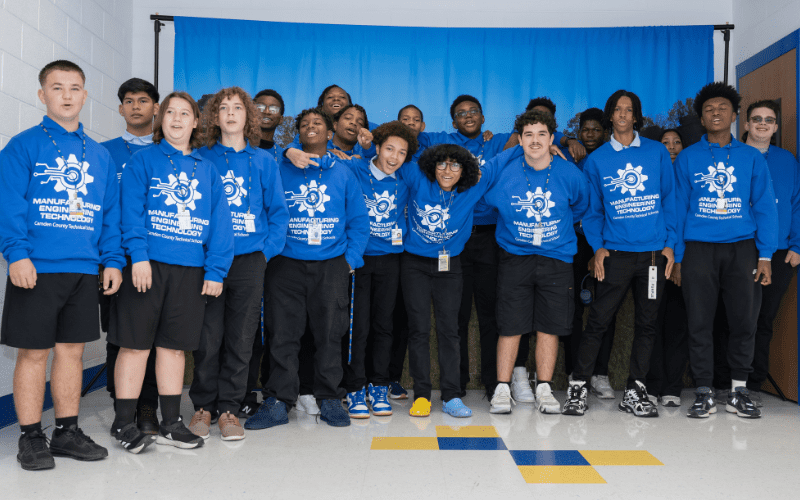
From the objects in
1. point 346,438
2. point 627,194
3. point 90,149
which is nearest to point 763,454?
point 627,194

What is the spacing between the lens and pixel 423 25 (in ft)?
15.4

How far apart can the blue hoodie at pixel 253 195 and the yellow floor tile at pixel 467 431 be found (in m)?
1.08

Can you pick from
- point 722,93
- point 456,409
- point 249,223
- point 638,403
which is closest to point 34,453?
point 249,223

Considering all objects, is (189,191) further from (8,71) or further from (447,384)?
(447,384)

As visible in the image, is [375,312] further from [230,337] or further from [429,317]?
[230,337]

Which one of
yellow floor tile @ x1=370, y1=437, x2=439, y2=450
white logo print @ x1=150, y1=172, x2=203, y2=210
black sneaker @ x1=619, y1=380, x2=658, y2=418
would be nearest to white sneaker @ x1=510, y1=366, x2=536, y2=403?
black sneaker @ x1=619, y1=380, x2=658, y2=418

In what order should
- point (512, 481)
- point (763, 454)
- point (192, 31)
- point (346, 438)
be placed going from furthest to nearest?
point (192, 31), point (346, 438), point (763, 454), point (512, 481)

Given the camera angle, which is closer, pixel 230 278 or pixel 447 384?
pixel 230 278

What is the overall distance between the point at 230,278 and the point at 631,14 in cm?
397

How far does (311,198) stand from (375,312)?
710mm

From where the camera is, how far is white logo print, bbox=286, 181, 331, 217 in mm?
2723

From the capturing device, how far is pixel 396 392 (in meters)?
3.28

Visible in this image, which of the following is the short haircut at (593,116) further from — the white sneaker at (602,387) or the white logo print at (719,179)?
the white sneaker at (602,387)

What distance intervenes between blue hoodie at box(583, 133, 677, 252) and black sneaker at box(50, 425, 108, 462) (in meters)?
2.47
